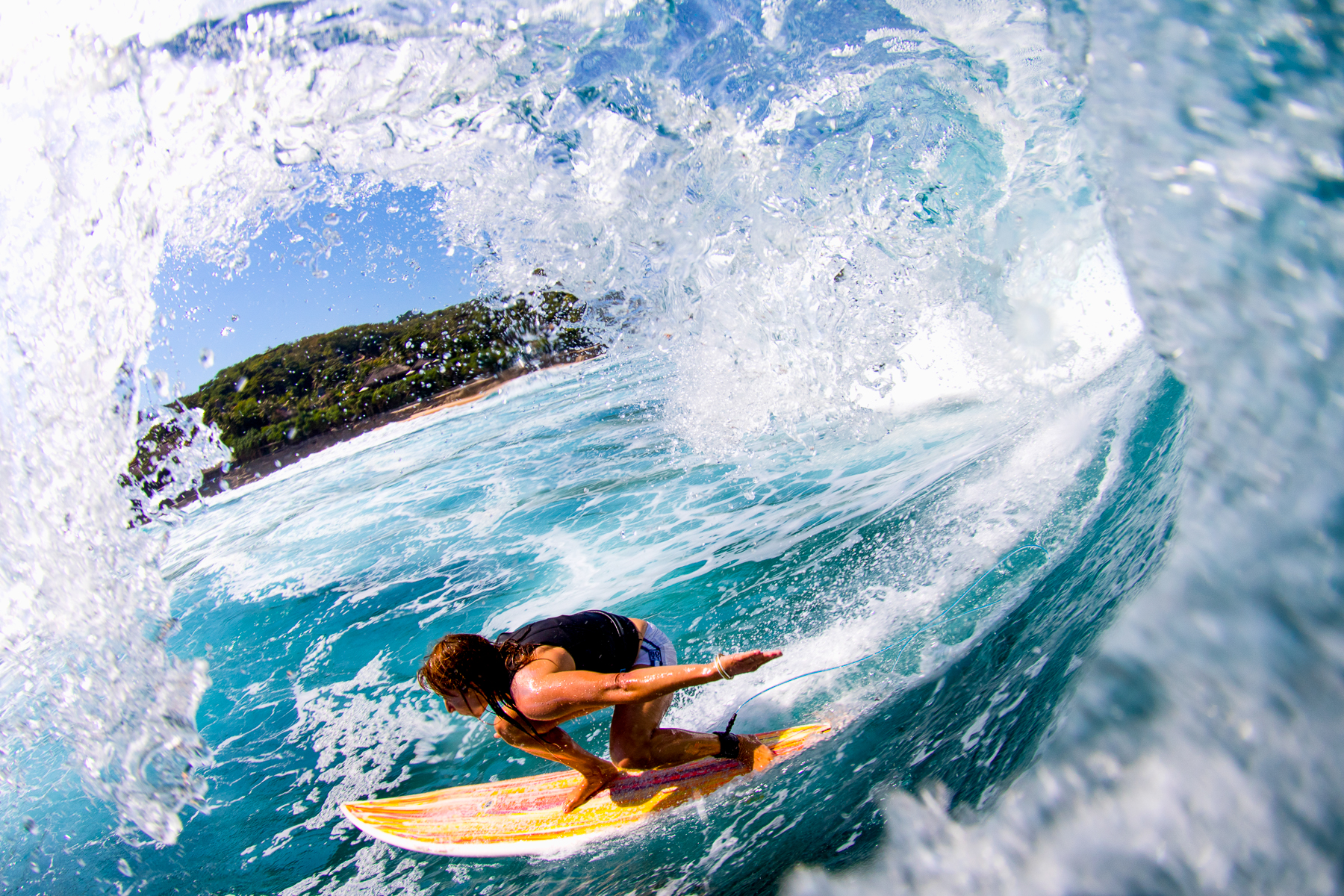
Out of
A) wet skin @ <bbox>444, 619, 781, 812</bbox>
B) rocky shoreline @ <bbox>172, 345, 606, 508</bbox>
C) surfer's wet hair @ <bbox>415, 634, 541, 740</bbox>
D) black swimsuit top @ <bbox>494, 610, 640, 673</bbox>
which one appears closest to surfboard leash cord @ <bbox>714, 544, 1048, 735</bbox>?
wet skin @ <bbox>444, 619, 781, 812</bbox>

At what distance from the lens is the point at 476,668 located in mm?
2516

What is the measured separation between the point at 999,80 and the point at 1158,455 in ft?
12.9

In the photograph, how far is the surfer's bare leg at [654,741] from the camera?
10.2ft

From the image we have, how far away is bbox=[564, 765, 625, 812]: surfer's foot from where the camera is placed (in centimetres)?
318

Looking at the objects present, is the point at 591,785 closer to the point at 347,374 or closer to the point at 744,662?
the point at 744,662

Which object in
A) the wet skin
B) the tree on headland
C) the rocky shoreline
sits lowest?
the wet skin

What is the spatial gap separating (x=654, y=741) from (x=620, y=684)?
101cm

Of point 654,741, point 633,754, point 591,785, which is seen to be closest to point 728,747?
point 654,741

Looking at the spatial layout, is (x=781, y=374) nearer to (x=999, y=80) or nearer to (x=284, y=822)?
(x=999, y=80)

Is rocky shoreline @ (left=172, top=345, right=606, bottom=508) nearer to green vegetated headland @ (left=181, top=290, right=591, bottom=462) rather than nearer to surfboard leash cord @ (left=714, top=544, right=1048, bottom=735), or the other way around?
green vegetated headland @ (left=181, top=290, right=591, bottom=462)

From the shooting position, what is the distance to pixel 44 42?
4.04 m

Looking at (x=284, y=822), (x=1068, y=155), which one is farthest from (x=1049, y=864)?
(x=1068, y=155)

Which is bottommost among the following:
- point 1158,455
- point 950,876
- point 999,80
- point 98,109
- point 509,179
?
point 1158,455

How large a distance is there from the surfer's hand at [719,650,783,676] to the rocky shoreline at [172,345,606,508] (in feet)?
102
